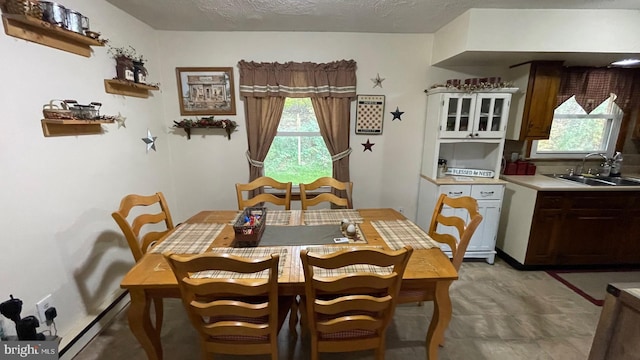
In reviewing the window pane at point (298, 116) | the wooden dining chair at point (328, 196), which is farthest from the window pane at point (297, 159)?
the wooden dining chair at point (328, 196)

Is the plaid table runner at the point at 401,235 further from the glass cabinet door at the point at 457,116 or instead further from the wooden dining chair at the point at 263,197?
the glass cabinet door at the point at 457,116

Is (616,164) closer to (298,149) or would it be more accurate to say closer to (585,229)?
(585,229)

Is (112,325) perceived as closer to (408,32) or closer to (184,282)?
(184,282)

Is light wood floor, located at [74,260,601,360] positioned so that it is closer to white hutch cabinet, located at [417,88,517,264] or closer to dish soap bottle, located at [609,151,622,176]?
white hutch cabinet, located at [417,88,517,264]

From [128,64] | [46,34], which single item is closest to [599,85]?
[128,64]

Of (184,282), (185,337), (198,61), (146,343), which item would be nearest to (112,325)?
(185,337)

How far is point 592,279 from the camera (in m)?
2.54

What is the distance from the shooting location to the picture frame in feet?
9.26

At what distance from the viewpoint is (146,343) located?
1374 mm

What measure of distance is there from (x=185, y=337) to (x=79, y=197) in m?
1.20

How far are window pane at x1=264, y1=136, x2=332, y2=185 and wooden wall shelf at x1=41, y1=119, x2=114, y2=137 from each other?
1.56m

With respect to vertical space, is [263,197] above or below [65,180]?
below

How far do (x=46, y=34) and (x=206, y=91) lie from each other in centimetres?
138

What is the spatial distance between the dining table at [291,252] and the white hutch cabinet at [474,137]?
111 cm
